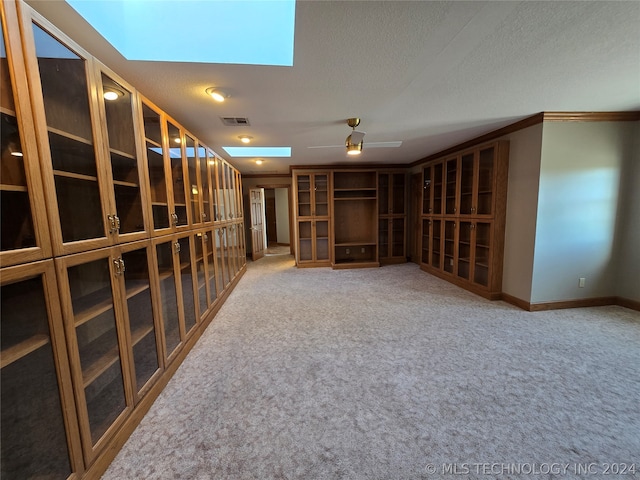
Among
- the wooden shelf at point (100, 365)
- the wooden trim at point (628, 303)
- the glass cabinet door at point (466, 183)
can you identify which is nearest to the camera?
the wooden shelf at point (100, 365)

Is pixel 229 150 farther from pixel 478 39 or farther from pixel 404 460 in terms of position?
pixel 404 460

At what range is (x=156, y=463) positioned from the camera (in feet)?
4.36

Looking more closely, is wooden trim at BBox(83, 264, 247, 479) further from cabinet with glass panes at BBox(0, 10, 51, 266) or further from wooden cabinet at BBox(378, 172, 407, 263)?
wooden cabinet at BBox(378, 172, 407, 263)

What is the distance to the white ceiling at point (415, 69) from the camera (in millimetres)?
1352

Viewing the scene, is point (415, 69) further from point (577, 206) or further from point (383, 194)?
point (383, 194)

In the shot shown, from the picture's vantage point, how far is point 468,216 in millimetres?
3949

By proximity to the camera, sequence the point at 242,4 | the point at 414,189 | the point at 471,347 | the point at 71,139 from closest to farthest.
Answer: the point at 71,139 < the point at 242,4 < the point at 471,347 < the point at 414,189

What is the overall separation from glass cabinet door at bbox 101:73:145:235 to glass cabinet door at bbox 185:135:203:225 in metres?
0.82

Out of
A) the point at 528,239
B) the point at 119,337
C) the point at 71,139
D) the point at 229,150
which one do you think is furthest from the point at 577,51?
the point at 229,150

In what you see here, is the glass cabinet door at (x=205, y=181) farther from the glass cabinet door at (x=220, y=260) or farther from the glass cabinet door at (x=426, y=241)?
the glass cabinet door at (x=426, y=241)

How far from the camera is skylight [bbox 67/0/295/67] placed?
1566 mm

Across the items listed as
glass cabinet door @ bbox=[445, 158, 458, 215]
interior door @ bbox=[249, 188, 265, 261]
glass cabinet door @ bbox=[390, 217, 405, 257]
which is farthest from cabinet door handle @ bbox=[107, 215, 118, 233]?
glass cabinet door @ bbox=[390, 217, 405, 257]

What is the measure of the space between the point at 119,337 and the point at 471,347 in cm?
284

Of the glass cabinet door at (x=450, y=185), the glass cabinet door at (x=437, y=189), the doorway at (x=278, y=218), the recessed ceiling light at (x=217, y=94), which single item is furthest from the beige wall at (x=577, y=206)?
the doorway at (x=278, y=218)
